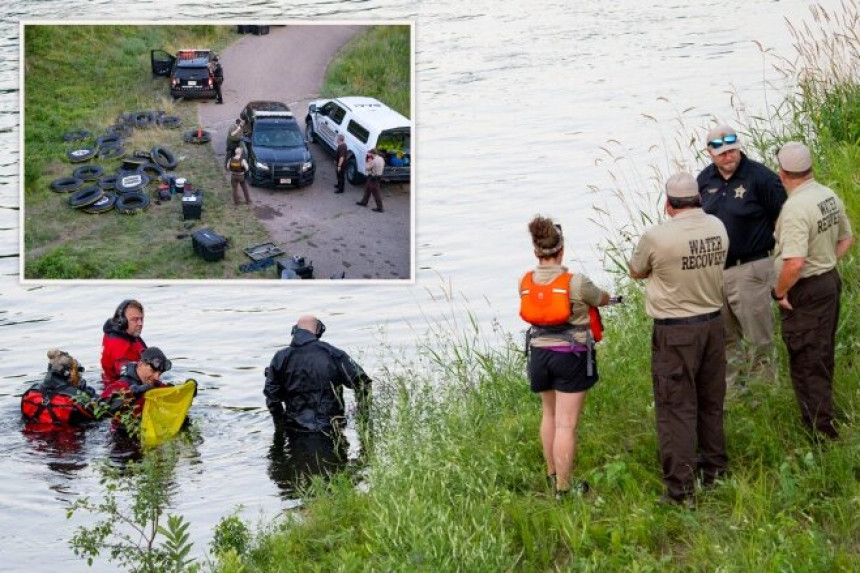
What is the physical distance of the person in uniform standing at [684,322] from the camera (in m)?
7.32

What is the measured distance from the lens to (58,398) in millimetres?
12320

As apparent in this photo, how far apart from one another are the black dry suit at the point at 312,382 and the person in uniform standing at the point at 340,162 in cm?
280

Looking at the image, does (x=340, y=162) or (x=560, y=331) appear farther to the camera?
(x=340, y=162)

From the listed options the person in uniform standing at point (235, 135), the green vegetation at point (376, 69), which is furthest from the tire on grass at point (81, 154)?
the green vegetation at point (376, 69)

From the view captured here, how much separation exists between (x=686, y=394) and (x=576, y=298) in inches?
27.7

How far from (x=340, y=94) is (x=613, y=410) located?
6612 mm

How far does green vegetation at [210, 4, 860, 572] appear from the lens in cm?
710

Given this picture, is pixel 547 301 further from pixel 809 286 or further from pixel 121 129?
pixel 121 129

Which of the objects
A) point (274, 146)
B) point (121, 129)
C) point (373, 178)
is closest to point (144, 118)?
point (121, 129)

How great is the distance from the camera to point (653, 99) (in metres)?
20.3

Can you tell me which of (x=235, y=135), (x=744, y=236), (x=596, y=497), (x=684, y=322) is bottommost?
(x=596, y=497)

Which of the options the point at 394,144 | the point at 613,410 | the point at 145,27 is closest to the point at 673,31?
the point at 394,144

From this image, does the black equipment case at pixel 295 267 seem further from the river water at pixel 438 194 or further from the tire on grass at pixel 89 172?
the tire on grass at pixel 89 172

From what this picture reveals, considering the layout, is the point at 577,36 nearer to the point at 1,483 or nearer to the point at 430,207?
the point at 430,207
